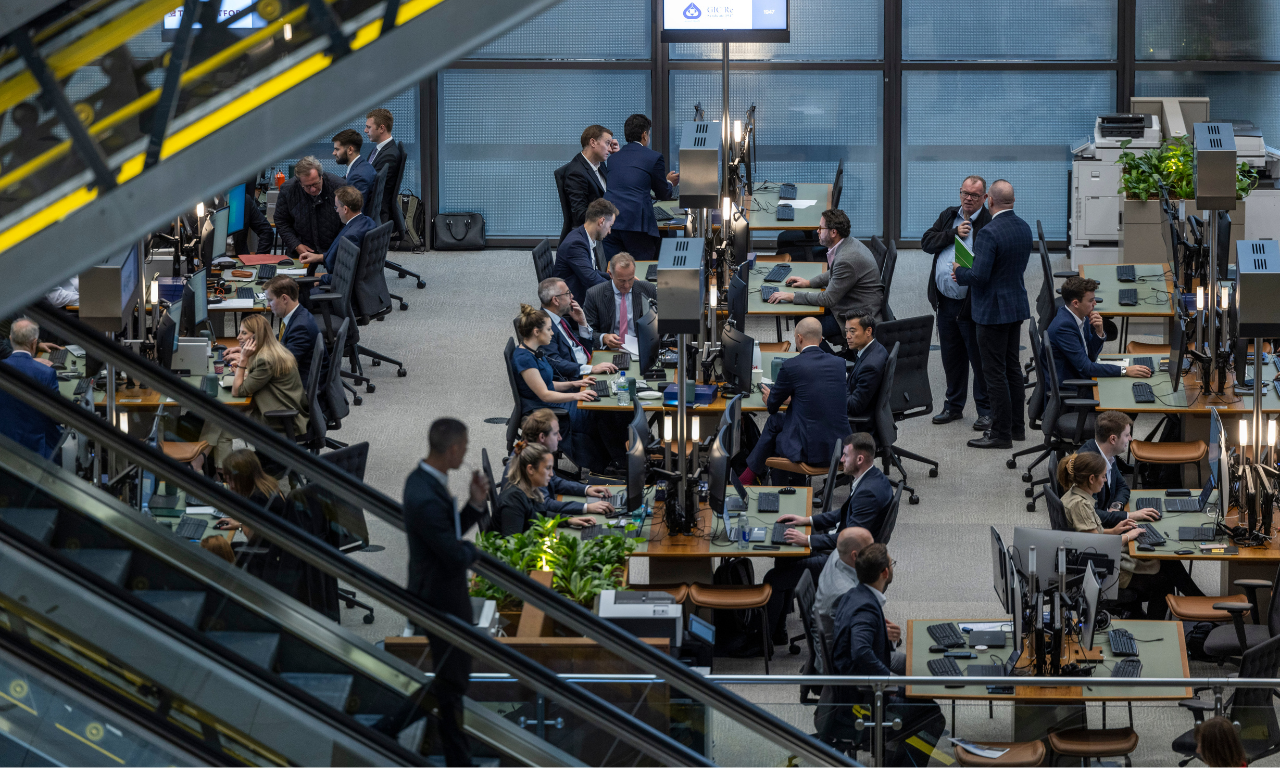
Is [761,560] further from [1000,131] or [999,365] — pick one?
[1000,131]

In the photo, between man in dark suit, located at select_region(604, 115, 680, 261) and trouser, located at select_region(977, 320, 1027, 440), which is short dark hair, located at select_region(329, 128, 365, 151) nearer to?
man in dark suit, located at select_region(604, 115, 680, 261)

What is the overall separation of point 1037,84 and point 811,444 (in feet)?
27.2

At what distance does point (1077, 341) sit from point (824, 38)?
699cm

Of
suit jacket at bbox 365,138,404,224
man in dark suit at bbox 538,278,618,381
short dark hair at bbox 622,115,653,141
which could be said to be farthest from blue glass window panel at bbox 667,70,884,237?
man in dark suit at bbox 538,278,618,381

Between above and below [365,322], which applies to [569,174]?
above

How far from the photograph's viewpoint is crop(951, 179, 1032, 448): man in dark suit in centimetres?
1051

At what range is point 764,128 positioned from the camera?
1619 centimetres

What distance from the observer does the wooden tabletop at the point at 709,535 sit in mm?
7496

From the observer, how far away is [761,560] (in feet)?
29.9

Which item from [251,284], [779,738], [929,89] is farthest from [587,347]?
[929,89]

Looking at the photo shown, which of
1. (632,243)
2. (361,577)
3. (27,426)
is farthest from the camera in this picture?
(632,243)

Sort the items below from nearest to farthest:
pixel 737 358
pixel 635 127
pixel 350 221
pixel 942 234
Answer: pixel 737 358 < pixel 942 234 < pixel 350 221 < pixel 635 127

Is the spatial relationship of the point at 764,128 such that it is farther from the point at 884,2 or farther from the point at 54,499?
the point at 54,499

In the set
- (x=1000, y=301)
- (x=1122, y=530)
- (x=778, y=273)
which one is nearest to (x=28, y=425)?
(x=1122, y=530)
